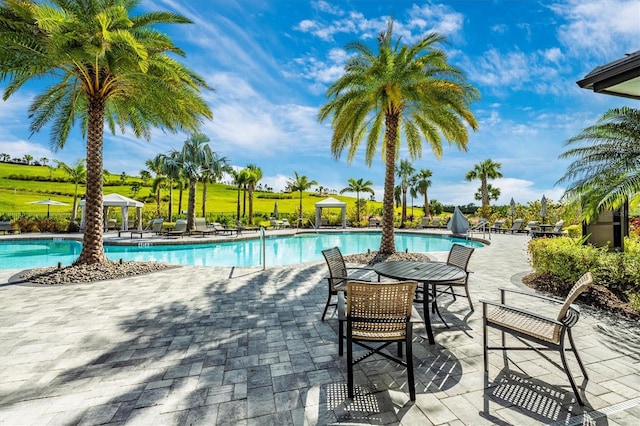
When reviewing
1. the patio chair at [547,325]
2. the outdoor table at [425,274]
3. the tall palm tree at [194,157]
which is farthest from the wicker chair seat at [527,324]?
the tall palm tree at [194,157]

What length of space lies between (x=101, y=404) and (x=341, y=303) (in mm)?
2259

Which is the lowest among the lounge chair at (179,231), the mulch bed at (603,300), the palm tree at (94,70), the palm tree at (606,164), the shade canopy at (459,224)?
the mulch bed at (603,300)

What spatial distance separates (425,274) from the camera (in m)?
3.95

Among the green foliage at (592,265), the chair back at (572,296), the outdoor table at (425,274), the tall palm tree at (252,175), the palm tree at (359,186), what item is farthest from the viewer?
the palm tree at (359,186)

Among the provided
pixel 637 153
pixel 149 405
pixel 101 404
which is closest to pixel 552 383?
pixel 149 405

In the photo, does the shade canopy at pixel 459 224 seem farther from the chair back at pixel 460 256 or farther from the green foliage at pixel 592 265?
the chair back at pixel 460 256

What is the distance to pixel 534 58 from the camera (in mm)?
8820

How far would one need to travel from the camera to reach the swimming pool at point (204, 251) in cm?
1166

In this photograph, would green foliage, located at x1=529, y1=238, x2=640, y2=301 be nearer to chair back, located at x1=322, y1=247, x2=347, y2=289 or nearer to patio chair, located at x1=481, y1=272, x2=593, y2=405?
patio chair, located at x1=481, y1=272, x2=593, y2=405

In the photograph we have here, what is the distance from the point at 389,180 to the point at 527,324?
7.36m

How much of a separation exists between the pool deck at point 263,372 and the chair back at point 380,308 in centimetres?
51

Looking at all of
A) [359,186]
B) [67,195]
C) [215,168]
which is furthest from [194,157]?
[67,195]

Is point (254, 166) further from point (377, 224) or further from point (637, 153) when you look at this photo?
point (637, 153)

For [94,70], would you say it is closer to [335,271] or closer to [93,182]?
[93,182]
